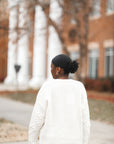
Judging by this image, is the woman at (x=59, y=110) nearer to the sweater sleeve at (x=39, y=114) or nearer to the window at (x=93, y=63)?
the sweater sleeve at (x=39, y=114)

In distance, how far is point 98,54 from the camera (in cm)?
2928

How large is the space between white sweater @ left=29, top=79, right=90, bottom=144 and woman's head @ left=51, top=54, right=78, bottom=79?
0.25ft

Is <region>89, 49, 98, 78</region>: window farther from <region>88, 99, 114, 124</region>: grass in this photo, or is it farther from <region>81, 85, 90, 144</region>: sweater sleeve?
<region>81, 85, 90, 144</region>: sweater sleeve

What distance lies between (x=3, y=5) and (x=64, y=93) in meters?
14.3

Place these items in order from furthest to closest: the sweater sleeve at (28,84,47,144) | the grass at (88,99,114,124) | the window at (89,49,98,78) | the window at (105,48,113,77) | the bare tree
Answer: the window at (89,49,98,78), the window at (105,48,113,77), the bare tree, the grass at (88,99,114,124), the sweater sleeve at (28,84,47,144)

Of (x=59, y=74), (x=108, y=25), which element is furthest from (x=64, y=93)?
(x=108, y=25)

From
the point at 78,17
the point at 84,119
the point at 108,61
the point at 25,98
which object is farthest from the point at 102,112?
the point at 108,61

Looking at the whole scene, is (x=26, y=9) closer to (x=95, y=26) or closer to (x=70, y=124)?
(x=95, y=26)

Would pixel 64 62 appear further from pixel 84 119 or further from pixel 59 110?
pixel 84 119

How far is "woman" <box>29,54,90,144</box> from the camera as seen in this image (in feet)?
11.0

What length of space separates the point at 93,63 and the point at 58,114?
2688 cm

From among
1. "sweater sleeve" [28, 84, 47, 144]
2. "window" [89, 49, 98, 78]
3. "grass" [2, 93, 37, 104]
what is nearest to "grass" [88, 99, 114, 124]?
"grass" [2, 93, 37, 104]

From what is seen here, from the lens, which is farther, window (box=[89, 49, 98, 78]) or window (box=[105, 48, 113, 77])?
window (box=[89, 49, 98, 78])

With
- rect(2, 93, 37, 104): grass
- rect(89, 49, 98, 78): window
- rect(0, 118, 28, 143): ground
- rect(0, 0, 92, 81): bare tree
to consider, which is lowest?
rect(2, 93, 37, 104): grass
